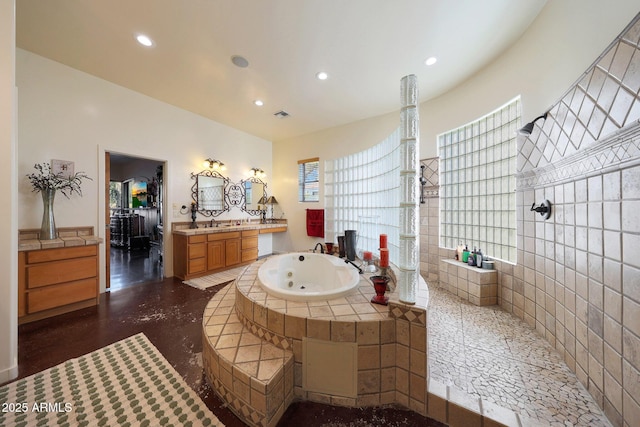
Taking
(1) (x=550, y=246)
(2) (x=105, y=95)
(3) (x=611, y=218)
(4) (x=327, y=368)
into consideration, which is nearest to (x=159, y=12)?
(2) (x=105, y=95)

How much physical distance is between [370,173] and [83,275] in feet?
12.0

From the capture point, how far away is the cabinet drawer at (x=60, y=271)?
2.03 m

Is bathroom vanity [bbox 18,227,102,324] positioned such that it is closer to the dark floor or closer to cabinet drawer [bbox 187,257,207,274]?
the dark floor

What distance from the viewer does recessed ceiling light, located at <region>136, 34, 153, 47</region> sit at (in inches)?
79.2

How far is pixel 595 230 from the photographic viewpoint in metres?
1.17

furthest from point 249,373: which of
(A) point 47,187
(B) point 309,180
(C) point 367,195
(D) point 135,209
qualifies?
(D) point 135,209

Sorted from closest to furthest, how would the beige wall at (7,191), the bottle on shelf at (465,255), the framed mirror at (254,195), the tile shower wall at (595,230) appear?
the tile shower wall at (595,230), the beige wall at (7,191), the bottle on shelf at (465,255), the framed mirror at (254,195)

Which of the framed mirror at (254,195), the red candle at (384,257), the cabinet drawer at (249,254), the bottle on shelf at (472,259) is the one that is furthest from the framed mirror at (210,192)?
the bottle on shelf at (472,259)

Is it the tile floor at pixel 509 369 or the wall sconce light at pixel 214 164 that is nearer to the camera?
the tile floor at pixel 509 369

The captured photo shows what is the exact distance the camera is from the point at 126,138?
116 inches

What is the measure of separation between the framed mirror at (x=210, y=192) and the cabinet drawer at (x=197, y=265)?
37.3 inches

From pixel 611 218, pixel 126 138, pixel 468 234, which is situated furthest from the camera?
pixel 126 138

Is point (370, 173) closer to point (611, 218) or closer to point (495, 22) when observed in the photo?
point (495, 22)

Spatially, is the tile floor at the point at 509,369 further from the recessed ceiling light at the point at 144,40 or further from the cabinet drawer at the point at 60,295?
the recessed ceiling light at the point at 144,40
